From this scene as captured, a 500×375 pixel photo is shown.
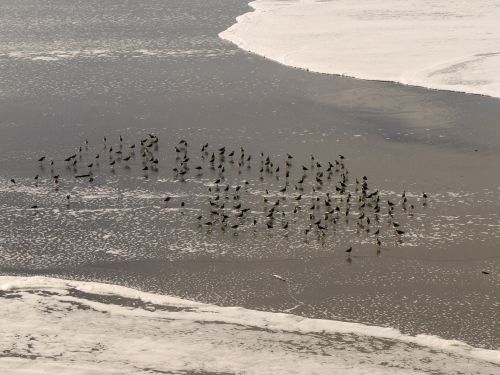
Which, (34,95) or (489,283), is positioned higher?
(34,95)

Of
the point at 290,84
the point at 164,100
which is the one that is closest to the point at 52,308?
the point at 164,100

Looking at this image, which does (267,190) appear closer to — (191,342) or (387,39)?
(191,342)

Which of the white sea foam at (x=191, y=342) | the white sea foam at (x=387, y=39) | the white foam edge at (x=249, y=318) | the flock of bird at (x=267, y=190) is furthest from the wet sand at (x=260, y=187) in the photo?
the white sea foam at (x=387, y=39)

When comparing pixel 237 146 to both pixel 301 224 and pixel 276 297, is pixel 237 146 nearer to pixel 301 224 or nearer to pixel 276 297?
pixel 301 224

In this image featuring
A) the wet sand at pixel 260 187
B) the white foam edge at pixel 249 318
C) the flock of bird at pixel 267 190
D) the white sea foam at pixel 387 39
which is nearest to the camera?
the white foam edge at pixel 249 318

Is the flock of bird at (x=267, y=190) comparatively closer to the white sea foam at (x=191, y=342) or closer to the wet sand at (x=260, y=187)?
the wet sand at (x=260, y=187)

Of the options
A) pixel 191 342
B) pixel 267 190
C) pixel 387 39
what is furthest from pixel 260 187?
pixel 387 39
